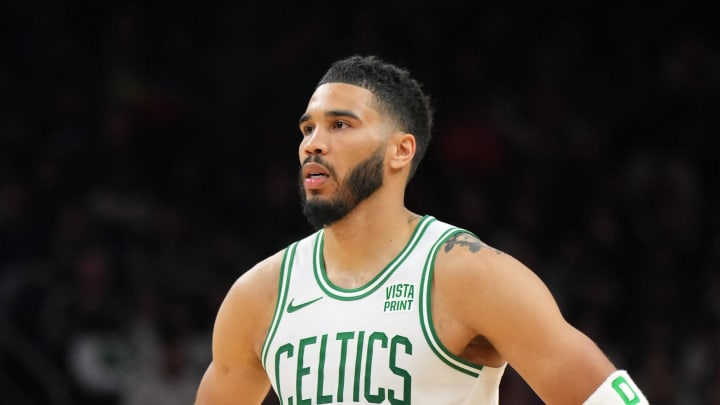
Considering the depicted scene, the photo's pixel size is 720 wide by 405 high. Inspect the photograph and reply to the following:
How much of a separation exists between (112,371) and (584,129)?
14.0 ft

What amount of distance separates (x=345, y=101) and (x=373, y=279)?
58 centimetres

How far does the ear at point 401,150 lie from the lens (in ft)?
12.5

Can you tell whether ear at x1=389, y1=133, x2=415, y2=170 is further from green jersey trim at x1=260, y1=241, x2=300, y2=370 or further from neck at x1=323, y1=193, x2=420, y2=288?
green jersey trim at x1=260, y1=241, x2=300, y2=370

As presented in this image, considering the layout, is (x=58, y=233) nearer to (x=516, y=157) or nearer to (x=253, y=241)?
(x=253, y=241)

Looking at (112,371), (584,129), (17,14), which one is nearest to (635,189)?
(584,129)

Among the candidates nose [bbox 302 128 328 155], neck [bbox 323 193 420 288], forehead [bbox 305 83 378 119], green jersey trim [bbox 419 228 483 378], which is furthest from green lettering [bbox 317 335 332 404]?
forehead [bbox 305 83 378 119]

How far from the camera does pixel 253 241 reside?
866 centimetres

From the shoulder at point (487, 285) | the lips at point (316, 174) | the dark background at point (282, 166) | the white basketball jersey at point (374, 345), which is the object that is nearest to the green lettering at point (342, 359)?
the white basketball jersey at point (374, 345)

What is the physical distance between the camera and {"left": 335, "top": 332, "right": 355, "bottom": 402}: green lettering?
11.7 feet

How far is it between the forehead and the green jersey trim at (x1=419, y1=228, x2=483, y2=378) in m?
0.51

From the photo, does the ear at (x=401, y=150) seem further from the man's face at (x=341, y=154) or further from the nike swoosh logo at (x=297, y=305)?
the nike swoosh logo at (x=297, y=305)

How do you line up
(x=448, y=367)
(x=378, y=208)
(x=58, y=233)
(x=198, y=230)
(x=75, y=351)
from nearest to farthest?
(x=448, y=367)
(x=378, y=208)
(x=75, y=351)
(x=58, y=233)
(x=198, y=230)

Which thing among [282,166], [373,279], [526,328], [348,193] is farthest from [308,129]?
[282,166]

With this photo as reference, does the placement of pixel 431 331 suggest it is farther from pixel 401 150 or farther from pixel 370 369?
pixel 401 150
